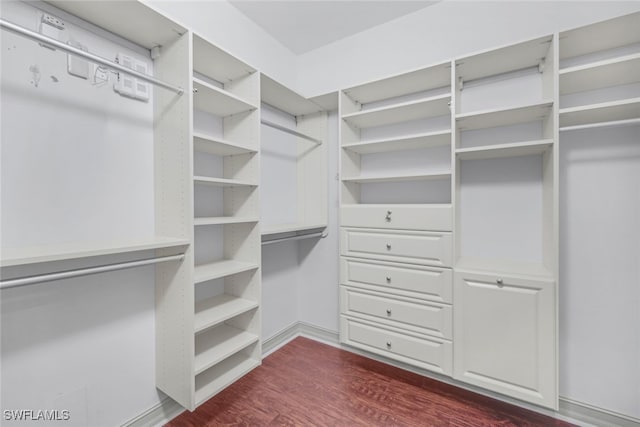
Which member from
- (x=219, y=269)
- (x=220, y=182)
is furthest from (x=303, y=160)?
(x=219, y=269)

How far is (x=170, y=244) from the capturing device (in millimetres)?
1327

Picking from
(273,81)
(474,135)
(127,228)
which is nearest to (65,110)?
(127,228)

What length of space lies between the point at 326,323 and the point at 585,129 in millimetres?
2399

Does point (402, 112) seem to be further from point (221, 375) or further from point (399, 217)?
point (221, 375)

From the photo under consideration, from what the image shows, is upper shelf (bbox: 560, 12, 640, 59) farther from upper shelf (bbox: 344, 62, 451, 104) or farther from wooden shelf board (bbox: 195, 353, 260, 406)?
wooden shelf board (bbox: 195, 353, 260, 406)

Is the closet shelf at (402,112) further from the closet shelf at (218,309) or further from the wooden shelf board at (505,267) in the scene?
the closet shelf at (218,309)

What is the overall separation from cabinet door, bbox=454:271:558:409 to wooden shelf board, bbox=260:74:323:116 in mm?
1819

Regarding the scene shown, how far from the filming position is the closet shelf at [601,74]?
1393 millimetres

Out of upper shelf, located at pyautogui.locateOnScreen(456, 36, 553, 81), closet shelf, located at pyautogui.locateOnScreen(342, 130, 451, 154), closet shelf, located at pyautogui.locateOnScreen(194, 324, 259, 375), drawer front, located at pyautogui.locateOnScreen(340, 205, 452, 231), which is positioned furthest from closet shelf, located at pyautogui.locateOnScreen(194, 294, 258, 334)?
upper shelf, located at pyautogui.locateOnScreen(456, 36, 553, 81)

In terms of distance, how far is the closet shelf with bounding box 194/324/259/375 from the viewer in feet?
5.18

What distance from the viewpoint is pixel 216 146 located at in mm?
1704

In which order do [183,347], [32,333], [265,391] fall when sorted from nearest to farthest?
[32,333], [183,347], [265,391]

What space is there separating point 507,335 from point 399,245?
80cm

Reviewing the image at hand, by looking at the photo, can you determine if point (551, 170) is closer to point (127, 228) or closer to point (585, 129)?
point (585, 129)
